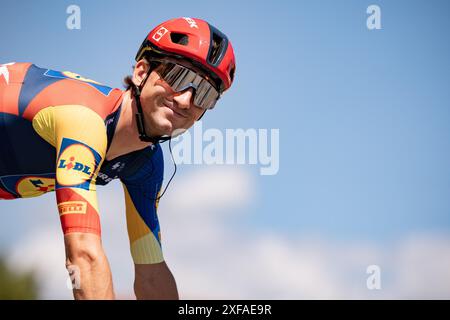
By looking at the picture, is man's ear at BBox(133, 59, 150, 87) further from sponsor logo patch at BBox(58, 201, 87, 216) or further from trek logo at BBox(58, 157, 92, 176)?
sponsor logo patch at BBox(58, 201, 87, 216)

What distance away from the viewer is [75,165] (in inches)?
186

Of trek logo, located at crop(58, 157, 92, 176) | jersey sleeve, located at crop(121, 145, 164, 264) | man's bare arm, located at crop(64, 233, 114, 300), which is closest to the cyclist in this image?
trek logo, located at crop(58, 157, 92, 176)

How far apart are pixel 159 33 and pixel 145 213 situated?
7.02 ft

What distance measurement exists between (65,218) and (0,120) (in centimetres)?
182

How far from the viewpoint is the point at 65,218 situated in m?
4.54

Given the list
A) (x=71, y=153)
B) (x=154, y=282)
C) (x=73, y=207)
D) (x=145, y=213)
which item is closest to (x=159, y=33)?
(x=71, y=153)

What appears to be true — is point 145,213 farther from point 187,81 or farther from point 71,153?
point 71,153

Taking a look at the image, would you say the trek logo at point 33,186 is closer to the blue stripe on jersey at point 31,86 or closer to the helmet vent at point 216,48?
the blue stripe on jersey at point 31,86

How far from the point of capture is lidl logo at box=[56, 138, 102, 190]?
4.67 meters

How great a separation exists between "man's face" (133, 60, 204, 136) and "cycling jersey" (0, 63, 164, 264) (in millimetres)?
310

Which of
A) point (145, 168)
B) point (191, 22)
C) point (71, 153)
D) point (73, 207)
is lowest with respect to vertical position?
point (73, 207)

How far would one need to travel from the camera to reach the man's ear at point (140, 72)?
5.92 m

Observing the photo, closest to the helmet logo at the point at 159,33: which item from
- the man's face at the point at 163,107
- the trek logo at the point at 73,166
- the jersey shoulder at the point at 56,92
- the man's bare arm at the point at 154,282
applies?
the man's face at the point at 163,107
